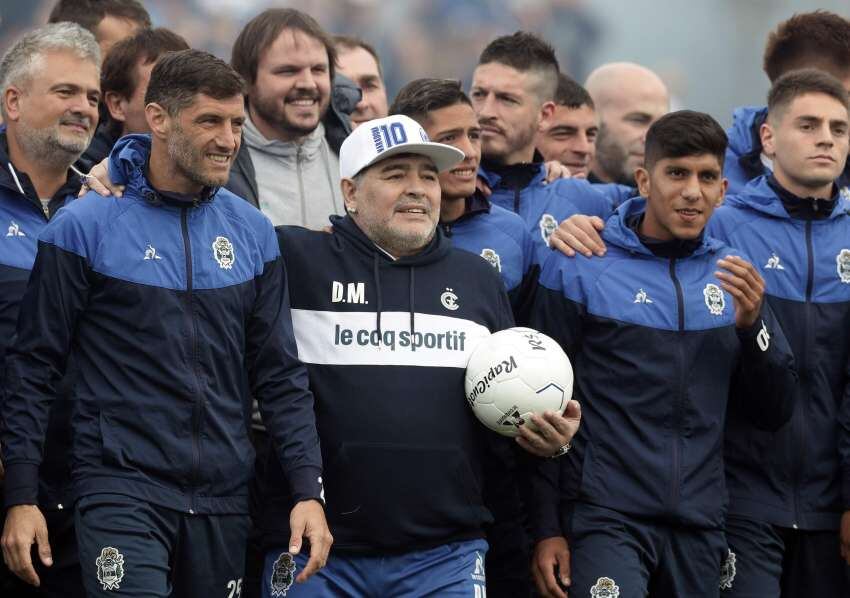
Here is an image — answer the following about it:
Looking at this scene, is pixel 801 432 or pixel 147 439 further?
pixel 801 432

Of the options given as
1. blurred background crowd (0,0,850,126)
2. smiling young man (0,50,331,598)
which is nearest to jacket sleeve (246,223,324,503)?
smiling young man (0,50,331,598)

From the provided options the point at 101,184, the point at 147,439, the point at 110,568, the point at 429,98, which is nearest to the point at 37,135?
the point at 101,184

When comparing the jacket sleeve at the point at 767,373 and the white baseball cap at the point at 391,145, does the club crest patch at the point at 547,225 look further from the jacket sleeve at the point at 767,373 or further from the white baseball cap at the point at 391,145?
the jacket sleeve at the point at 767,373

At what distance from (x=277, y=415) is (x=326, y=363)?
356 mm

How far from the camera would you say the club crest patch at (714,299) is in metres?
6.62

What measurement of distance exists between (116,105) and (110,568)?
2713 millimetres

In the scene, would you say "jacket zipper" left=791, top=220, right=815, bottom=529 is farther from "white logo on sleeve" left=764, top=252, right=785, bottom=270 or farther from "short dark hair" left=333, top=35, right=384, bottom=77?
"short dark hair" left=333, top=35, right=384, bottom=77

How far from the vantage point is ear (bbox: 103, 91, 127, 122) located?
729cm

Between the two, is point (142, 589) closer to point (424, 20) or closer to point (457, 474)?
point (457, 474)

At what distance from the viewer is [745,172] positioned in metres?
8.08

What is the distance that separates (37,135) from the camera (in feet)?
21.4

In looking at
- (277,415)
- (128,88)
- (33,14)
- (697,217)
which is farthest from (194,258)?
(33,14)

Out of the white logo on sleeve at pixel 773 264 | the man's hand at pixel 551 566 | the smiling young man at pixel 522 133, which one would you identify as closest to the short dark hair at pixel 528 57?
the smiling young man at pixel 522 133

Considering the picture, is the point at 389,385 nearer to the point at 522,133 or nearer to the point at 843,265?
the point at 522,133
